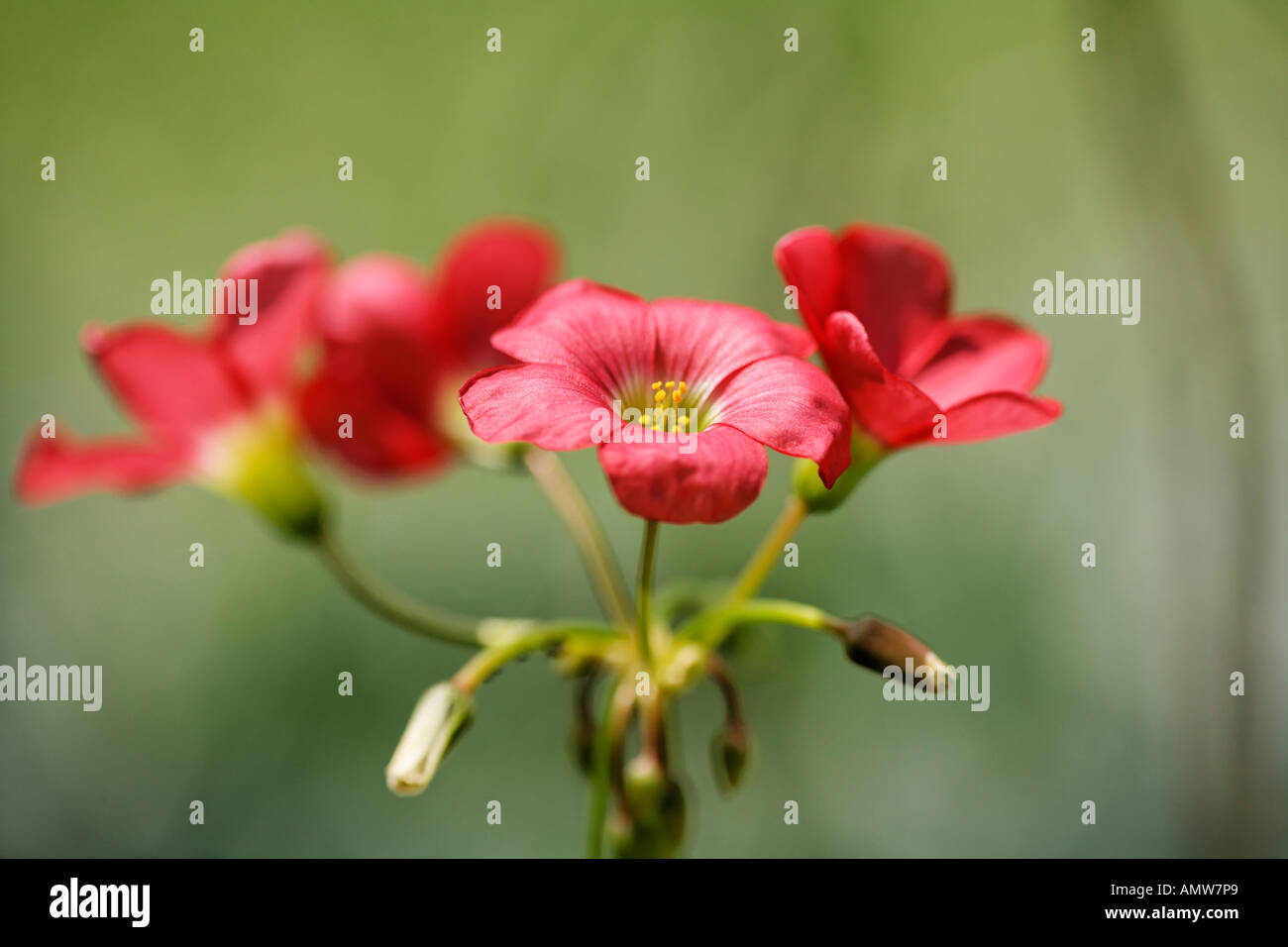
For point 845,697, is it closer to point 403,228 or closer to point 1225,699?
point 1225,699

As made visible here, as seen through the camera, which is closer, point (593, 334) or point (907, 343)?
point (593, 334)

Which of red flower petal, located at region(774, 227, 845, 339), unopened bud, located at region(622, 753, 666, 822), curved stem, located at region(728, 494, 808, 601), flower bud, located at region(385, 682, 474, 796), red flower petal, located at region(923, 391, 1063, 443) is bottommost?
unopened bud, located at region(622, 753, 666, 822)

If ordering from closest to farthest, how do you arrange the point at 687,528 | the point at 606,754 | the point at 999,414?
1. the point at 999,414
2. the point at 606,754
3. the point at 687,528

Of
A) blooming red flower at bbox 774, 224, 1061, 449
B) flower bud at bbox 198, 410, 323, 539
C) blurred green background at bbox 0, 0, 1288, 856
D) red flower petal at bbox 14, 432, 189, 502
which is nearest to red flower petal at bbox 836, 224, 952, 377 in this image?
blooming red flower at bbox 774, 224, 1061, 449

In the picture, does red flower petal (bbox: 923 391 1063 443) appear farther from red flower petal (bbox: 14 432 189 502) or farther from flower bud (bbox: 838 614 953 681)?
red flower petal (bbox: 14 432 189 502)

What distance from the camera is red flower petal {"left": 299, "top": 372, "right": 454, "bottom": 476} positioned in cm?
210

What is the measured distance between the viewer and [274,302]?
195 centimetres

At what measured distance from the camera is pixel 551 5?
4.92 m

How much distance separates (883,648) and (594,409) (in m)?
0.53

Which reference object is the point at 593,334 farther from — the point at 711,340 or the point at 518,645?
the point at 518,645

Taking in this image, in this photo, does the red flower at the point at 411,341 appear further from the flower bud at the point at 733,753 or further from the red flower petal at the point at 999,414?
the red flower petal at the point at 999,414

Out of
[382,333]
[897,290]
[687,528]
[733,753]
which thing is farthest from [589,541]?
[687,528]

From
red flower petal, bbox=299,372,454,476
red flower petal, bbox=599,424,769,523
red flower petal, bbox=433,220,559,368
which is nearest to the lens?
red flower petal, bbox=599,424,769,523
